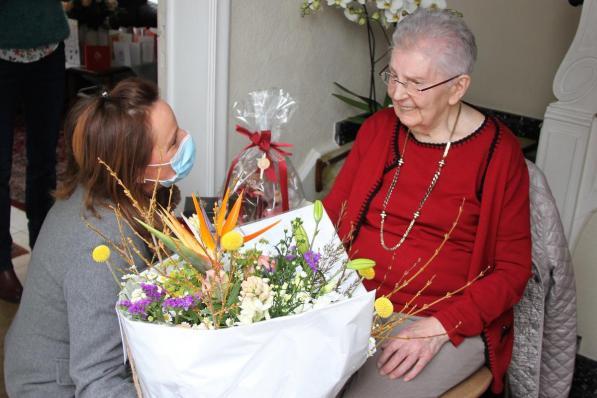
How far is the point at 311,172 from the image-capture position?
2785 mm

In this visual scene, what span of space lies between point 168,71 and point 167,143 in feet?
2.53

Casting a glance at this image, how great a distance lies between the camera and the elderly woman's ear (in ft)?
5.32

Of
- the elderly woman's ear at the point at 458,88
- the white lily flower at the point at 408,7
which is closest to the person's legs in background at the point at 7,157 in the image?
the white lily flower at the point at 408,7

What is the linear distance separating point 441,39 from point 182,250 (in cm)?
86

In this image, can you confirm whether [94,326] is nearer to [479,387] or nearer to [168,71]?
[479,387]

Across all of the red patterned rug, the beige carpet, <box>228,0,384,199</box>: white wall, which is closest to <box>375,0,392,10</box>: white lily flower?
<box>228,0,384,199</box>: white wall

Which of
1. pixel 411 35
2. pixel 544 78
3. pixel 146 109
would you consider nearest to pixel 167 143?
pixel 146 109

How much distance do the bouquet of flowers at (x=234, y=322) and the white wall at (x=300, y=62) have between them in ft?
4.19

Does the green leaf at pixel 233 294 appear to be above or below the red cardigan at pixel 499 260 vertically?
above

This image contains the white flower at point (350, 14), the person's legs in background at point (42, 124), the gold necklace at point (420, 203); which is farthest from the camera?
the white flower at point (350, 14)

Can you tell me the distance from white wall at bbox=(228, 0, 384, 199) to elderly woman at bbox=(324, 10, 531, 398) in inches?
27.8

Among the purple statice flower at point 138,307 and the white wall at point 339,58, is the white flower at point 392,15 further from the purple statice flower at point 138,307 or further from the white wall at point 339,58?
the purple statice flower at point 138,307

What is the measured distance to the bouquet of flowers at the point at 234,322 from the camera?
97cm

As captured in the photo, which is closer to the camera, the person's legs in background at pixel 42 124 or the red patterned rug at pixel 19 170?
the person's legs in background at pixel 42 124
